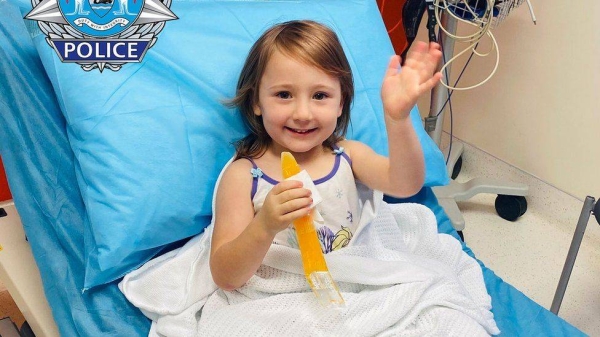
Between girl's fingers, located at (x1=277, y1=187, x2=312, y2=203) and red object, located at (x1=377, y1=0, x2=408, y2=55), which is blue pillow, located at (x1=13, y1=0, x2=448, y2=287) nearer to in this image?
girl's fingers, located at (x1=277, y1=187, x2=312, y2=203)

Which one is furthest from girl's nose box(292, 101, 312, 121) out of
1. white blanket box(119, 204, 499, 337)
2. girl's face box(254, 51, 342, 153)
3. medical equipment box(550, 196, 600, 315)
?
medical equipment box(550, 196, 600, 315)

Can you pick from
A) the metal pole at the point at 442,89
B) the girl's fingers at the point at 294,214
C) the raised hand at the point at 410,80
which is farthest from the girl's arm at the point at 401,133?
the metal pole at the point at 442,89

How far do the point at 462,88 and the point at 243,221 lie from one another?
37.4 inches

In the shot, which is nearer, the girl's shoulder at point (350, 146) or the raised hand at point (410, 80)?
the raised hand at point (410, 80)

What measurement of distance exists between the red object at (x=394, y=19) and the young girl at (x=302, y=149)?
Result: 0.92 m

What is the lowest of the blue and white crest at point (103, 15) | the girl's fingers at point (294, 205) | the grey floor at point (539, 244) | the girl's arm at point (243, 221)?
the grey floor at point (539, 244)

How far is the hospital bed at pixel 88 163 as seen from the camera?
1.04 meters

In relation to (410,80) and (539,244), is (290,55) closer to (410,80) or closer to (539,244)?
(410,80)

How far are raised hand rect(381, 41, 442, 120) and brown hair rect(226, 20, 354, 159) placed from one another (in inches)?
5.5

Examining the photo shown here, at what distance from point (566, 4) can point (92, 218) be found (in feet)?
4.85

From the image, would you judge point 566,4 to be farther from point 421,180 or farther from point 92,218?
point 92,218

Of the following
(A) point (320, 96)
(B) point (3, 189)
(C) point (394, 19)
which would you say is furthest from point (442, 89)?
(B) point (3, 189)

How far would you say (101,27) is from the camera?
120cm

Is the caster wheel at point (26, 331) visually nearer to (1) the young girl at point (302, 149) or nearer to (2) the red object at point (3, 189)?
(2) the red object at point (3, 189)
